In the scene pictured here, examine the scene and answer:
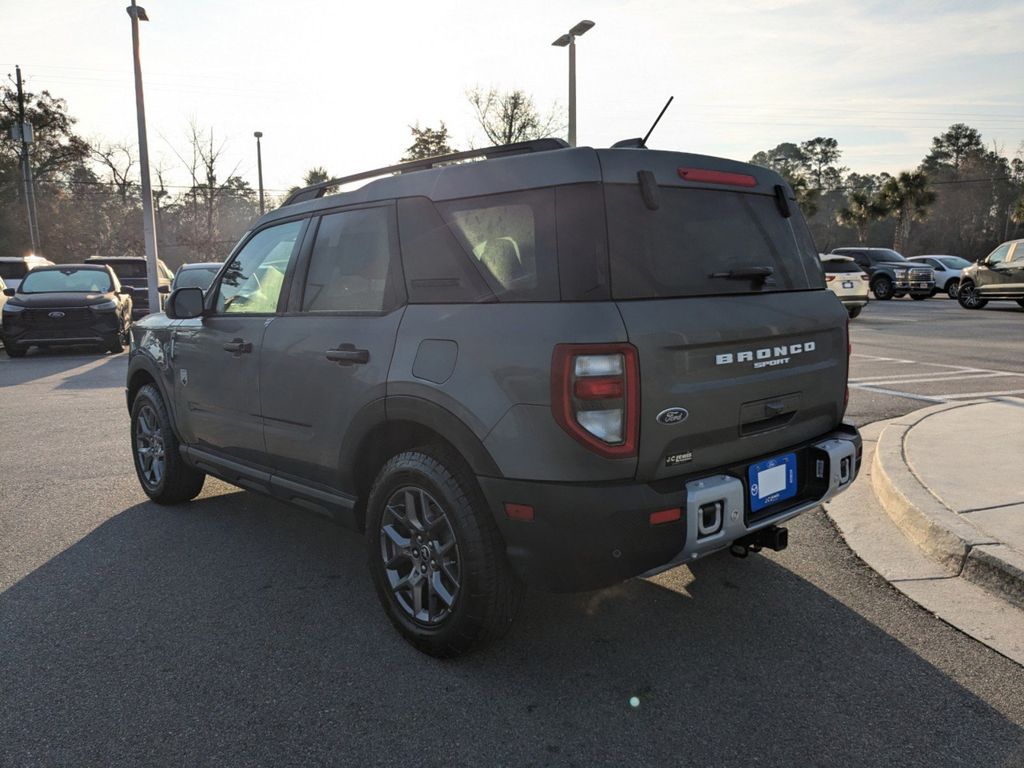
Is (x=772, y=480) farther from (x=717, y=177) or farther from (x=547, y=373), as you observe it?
(x=717, y=177)

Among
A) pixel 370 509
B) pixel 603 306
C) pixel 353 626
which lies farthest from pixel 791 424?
pixel 353 626

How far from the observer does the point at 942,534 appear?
12.5 feet

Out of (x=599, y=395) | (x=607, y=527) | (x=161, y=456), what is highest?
(x=599, y=395)

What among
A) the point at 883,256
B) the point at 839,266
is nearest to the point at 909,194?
the point at 883,256

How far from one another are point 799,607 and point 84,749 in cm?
280

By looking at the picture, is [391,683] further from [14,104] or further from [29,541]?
[14,104]

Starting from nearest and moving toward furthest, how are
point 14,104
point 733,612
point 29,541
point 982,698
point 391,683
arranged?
point 982,698 → point 391,683 → point 733,612 → point 29,541 → point 14,104

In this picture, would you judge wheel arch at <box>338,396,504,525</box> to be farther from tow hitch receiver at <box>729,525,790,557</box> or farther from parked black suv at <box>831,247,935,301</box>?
parked black suv at <box>831,247,935,301</box>

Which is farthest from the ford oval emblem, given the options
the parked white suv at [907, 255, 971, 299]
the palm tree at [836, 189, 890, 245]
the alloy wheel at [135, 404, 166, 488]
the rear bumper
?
the palm tree at [836, 189, 890, 245]

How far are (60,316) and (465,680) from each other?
13.5 m

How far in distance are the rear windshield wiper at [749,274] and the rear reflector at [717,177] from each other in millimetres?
360

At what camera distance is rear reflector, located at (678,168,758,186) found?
290 cm

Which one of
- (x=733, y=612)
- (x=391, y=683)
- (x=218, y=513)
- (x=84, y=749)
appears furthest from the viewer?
(x=218, y=513)

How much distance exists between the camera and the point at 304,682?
2785mm
